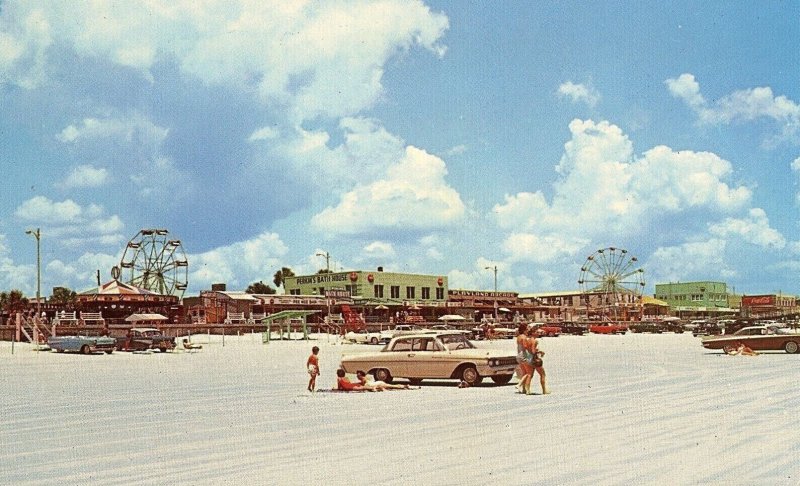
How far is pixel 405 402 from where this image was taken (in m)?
16.6

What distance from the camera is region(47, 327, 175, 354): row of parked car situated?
41.2 metres

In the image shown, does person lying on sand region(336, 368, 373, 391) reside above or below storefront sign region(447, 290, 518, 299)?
below

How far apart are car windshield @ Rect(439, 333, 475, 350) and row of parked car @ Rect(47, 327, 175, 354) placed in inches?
984

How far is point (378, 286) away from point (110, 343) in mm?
73611

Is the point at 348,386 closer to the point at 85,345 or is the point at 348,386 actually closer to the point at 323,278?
the point at 85,345

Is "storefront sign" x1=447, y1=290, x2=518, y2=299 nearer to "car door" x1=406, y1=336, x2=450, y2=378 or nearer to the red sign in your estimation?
the red sign

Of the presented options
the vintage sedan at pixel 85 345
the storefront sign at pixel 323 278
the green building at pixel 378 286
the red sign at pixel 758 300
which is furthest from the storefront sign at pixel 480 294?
the vintage sedan at pixel 85 345

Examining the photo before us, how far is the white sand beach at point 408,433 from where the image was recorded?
9.15m

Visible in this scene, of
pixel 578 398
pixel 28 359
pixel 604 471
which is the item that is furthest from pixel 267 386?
pixel 28 359

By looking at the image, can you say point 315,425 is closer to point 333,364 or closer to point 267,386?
point 267,386

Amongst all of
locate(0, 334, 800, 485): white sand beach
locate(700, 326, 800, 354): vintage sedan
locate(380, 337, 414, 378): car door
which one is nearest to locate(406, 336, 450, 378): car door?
locate(380, 337, 414, 378): car door

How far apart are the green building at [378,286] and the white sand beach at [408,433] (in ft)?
280

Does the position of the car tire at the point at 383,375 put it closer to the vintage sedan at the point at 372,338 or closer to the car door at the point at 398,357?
the car door at the point at 398,357

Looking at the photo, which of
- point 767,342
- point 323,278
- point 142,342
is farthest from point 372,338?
point 323,278
